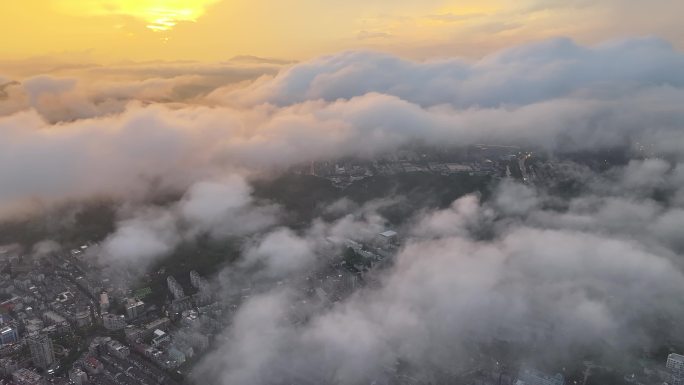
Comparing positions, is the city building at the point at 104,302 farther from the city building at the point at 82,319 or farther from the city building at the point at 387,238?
the city building at the point at 387,238

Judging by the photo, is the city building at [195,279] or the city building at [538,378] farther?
the city building at [195,279]

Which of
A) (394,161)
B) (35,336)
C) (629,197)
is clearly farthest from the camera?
(394,161)

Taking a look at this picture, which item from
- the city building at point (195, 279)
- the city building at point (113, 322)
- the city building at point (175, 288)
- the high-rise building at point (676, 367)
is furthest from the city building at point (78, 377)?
the high-rise building at point (676, 367)

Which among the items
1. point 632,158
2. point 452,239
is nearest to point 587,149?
point 632,158

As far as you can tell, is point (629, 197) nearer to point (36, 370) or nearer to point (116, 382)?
point (116, 382)

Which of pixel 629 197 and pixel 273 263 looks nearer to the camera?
pixel 273 263

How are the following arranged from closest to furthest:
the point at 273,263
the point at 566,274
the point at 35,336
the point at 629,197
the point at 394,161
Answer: the point at 35,336
the point at 566,274
the point at 273,263
the point at 629,197
the point at 394,161

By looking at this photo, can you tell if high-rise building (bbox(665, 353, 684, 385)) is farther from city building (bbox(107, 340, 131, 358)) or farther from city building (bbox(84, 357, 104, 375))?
city building (bbox(84, 357, 104, 375))
